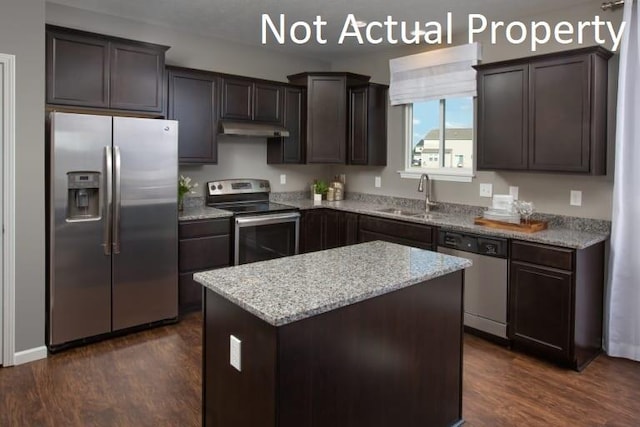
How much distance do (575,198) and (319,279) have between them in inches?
103

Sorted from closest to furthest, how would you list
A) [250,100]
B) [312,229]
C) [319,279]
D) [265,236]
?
1. [319,279]
2. [265,236]
3. [250,100]
4. [312,229]

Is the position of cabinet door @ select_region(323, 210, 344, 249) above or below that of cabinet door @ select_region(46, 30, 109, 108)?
below

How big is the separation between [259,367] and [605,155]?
299 cm

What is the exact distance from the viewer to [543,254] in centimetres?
311

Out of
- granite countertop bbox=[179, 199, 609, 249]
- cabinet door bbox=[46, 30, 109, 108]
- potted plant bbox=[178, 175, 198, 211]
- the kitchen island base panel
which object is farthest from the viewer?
potted plant bbox=[178, 175, 198, 211]

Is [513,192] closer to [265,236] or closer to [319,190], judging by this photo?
[319,190]

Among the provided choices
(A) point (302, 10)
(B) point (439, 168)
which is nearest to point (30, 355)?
(A) point (302, 10)

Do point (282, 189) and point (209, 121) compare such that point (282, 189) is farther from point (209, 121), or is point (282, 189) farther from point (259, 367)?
point (259, 367)

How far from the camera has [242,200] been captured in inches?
193

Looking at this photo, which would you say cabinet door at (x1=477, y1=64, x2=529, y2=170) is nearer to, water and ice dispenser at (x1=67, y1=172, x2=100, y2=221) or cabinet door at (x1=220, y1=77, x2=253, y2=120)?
cabinet door at (x1=220, y1=77, x2=253, y2=120)

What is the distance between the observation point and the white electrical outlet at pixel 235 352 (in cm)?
167

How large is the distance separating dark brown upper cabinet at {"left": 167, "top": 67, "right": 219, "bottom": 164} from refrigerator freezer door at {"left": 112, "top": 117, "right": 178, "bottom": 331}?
Result: 497 millimetres

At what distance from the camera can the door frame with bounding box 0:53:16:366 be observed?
2.90 metres

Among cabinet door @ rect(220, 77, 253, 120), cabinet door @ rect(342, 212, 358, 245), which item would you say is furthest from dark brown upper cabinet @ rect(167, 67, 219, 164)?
cabinet door @ rect(342, 212, 358, 245)
